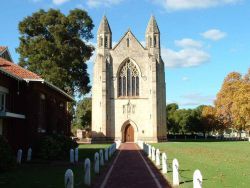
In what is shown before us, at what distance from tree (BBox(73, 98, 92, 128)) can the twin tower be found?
2607 cm

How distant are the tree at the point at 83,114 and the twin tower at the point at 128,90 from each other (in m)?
26.1

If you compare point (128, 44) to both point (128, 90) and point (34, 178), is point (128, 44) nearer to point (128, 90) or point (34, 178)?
point (128, 90)

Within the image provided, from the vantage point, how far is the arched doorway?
60162 millimetres

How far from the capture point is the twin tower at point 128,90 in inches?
2306

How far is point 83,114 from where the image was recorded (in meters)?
88.2

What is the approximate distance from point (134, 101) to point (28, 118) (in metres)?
36.8

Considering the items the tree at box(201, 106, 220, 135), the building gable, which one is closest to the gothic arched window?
the building gable

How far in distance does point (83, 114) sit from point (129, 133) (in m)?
29.6

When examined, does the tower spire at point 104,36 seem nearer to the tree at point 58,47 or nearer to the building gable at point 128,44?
the building gable at point 128,44

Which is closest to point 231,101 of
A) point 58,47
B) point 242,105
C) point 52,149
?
point 242,105

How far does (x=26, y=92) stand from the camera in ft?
77.4

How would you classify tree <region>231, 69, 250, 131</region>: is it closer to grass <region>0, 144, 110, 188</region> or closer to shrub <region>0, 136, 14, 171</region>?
grass <region>0, 144, 110, 188</region>

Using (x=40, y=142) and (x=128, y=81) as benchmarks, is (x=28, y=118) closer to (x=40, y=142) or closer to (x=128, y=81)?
(x=40, y=142)

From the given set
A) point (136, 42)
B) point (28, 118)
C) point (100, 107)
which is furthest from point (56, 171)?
point (136, 42)
